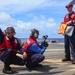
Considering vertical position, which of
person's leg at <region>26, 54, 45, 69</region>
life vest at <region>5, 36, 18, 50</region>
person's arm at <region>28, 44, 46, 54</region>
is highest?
life vest at <region>5, 36, 18, 50</region>

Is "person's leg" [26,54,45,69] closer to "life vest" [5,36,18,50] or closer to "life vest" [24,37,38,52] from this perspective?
"life vest" [24,37,38,52]

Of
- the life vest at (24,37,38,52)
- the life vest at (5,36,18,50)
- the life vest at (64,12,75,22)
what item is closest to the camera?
the life vest at (5,36,18,50)

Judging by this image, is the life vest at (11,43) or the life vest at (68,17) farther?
the life vest at (68,17)

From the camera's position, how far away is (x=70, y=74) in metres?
8.60

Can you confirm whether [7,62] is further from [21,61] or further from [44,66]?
[44,66]

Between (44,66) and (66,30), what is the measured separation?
1392mm

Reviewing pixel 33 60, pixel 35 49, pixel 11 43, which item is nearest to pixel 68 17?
pixel 35 49

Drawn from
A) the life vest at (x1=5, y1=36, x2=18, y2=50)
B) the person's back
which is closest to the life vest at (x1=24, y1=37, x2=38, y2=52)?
the person's back

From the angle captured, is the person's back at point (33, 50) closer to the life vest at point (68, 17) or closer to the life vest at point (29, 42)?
the life vest at point (29, 42)

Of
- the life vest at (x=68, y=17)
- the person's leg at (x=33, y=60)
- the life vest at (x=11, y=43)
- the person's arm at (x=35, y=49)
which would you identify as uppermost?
the life vest at (x=68, y=17)

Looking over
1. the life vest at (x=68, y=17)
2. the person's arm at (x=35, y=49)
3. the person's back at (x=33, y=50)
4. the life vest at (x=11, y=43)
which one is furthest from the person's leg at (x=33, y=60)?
the life vest at (x=68, y=17)

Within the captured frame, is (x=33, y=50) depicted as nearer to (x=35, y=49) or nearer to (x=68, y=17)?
(x=35, y=49)

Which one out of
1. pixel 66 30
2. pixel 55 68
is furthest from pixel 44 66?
pixel 66 30

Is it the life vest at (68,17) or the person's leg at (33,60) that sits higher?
the life vest at (68,17)
